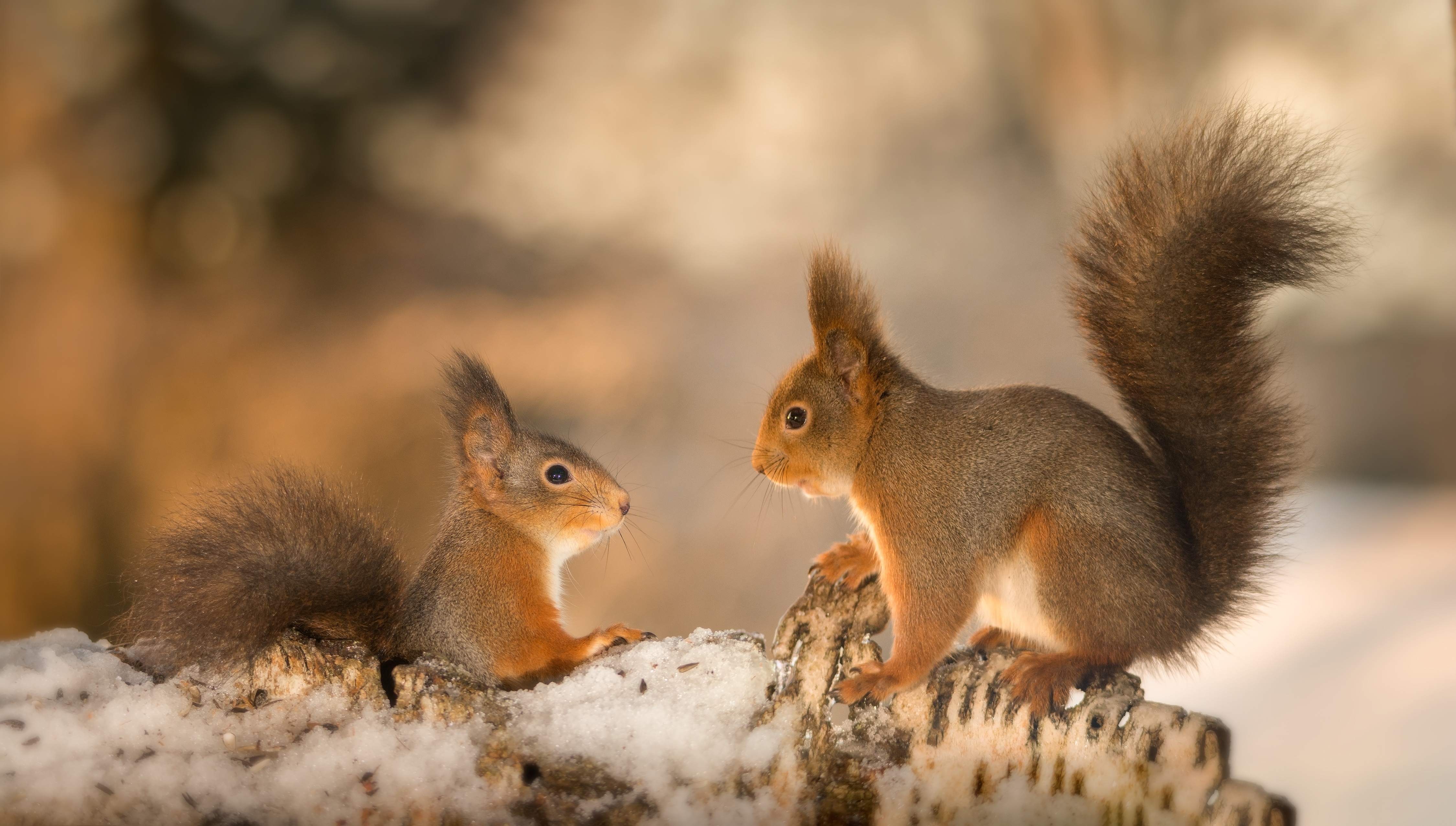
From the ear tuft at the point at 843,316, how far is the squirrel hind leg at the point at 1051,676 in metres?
0.41

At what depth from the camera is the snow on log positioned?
1140 mm

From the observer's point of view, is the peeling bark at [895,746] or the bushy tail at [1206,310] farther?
the bushy tail at [1206,310]

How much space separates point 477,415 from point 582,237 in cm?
148

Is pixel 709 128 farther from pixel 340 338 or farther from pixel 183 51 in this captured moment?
pixel 183 51

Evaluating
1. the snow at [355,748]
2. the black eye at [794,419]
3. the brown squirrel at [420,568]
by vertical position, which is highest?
the black eye at [794,419]

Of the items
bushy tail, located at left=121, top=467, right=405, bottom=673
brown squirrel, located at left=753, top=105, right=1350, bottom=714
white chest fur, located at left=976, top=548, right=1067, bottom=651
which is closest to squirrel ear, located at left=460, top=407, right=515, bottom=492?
bushy tail, located at left=121, top=467, right=405, bottom=673

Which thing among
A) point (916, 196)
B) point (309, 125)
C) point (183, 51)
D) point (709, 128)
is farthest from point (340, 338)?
point (916, 196)

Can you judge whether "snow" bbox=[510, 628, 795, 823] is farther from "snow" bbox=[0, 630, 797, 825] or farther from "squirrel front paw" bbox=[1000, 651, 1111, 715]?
"squirrel front paw" bbox=[1000, 651, 1111, 715]

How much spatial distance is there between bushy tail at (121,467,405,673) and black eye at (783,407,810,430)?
573 mm

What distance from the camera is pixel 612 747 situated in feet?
3.95

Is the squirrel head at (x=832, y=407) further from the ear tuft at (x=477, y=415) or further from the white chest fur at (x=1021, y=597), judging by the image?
the ear tuft at (x=477, y=415)

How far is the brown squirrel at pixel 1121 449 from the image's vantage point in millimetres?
1227

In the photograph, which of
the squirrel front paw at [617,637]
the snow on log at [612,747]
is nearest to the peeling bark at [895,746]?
the snow on log at [612,747]

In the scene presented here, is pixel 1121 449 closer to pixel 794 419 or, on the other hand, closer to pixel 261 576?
pixel 794 419
